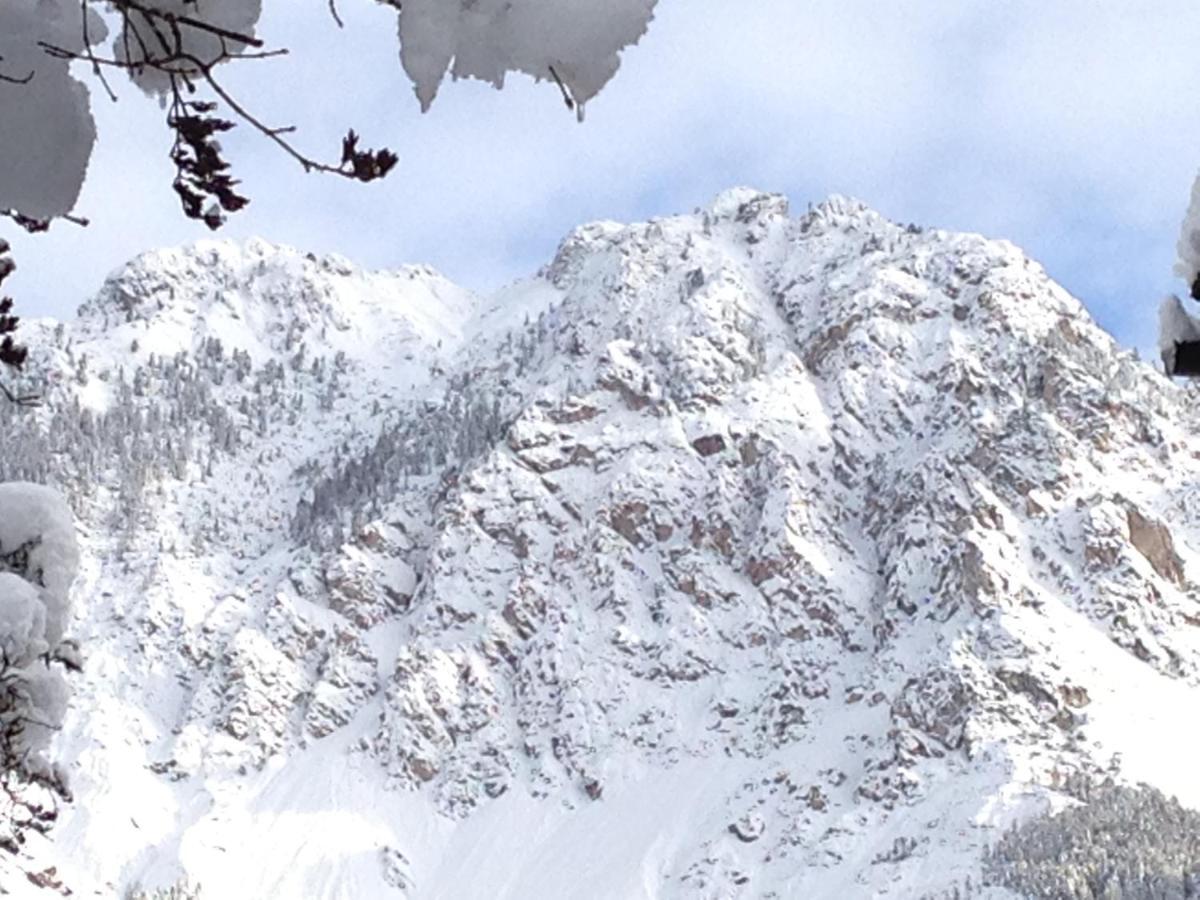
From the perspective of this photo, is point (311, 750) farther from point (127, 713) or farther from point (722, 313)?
point (722, 313)

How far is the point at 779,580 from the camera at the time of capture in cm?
16825

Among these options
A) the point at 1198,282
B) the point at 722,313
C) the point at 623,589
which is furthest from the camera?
the point at 722,313

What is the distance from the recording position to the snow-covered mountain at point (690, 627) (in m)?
144

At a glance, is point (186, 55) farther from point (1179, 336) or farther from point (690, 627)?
point (690, 627)

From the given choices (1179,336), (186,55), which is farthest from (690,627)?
(186,55)

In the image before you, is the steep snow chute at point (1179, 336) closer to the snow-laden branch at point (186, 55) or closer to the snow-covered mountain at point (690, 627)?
the snow-laden branch at point (186, 55)

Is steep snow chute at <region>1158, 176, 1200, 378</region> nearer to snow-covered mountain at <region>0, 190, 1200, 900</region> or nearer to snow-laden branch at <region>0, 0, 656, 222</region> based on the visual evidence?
snow-laden branch at <region>0, 0, 656, 222</region>

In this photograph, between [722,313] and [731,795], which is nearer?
[731,795]

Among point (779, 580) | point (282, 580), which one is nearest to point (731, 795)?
point (779, 580)

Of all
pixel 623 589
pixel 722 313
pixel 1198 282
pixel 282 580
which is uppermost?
pixel 722 313

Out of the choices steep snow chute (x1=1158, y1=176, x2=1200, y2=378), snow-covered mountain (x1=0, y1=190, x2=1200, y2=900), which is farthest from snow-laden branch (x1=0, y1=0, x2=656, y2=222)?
snow-covered mountain (x1=0, y1=190, x2=1200, y2=900)

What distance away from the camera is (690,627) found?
16838cm

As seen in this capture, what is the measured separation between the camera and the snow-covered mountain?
144m

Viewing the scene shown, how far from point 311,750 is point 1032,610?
77.7m
